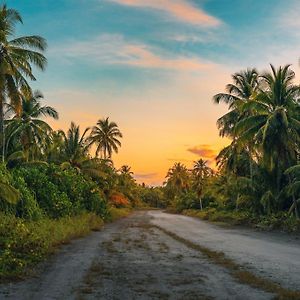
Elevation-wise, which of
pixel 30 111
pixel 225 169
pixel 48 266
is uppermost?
pixel 30 111

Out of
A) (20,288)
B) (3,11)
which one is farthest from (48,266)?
(3,11)

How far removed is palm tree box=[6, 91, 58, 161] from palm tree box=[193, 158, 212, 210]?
37803 millimetres

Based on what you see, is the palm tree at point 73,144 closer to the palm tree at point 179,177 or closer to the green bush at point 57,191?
the green bush at point 57,191

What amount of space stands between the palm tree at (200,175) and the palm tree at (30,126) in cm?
3780

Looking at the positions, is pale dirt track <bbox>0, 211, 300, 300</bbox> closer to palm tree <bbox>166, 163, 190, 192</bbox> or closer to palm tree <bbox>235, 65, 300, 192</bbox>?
palm tree <bbox>235, 65, 300, 192</bbox>

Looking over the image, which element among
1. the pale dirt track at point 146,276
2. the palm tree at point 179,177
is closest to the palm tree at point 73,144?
the pale dirt track at point 146,276

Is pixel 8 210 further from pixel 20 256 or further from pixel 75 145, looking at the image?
pixel 75 145

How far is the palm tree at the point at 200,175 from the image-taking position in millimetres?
72938

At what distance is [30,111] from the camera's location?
130 feet

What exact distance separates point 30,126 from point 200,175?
43.9m

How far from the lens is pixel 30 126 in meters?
37.2

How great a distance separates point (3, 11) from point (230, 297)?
74.0ft

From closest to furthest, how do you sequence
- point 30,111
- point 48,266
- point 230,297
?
point 230,297
point 48,266
point 30,111

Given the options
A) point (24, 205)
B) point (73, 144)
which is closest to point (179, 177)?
point (73, 144)
